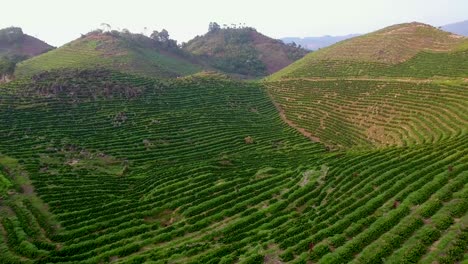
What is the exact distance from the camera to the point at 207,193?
3872cm

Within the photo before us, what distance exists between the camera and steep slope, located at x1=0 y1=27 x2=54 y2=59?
152m

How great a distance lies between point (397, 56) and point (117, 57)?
84989 mm

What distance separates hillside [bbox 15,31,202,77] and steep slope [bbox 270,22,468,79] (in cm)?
4878

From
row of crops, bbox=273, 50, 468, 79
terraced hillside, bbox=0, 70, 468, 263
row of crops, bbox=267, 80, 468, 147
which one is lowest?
terraced hillside, bbox=0, 70, 468, 263

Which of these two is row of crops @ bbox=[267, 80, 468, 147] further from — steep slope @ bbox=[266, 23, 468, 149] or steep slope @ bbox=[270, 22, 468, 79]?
steep slope @ bbox=[270, 22, 468, 79]

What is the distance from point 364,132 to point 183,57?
375 feet

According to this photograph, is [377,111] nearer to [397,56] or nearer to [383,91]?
[383,91]

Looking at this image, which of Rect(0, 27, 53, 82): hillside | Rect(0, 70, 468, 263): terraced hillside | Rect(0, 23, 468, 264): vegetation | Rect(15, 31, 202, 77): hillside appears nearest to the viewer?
Rect(0, 70, 468, 263): terraced hillside

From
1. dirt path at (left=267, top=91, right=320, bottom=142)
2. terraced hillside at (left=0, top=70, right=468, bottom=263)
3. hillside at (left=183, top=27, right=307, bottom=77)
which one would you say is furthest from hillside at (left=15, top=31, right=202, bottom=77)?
dirt path at (left=267, top=91, right=320, bottom=142)

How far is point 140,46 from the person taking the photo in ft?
486

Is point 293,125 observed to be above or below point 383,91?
below


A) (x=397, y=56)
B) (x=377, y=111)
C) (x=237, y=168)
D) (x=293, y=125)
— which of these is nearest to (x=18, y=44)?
(x=293, y=125)

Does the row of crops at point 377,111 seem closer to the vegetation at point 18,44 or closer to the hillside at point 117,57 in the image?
the hillside at point 117,57

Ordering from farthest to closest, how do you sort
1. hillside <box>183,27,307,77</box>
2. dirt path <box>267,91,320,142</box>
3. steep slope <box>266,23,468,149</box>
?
1. hillside <box>183,27,307,77</box>
2. dirt path <box>267,91,320,142</box>
3. steep slope <box>266,23,468,149</box>
